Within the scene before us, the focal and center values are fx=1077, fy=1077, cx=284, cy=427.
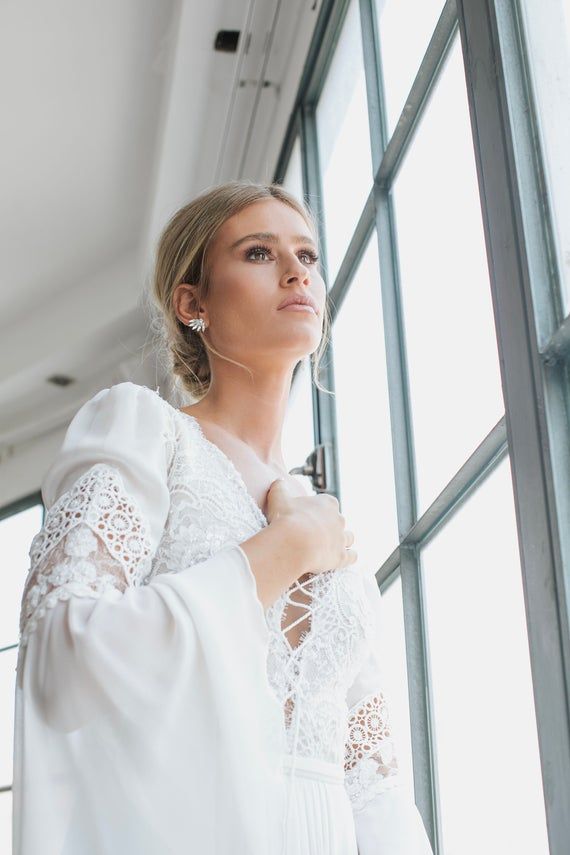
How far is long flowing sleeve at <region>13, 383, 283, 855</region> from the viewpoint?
1044mm

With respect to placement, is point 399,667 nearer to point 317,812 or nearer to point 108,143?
point 317,812

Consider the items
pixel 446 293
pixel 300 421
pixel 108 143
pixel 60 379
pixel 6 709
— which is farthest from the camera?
pixel 6 709

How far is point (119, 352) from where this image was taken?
6.70m

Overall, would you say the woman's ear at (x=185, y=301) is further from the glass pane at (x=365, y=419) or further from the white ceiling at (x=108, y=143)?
the white ceiling at (x=108, y=143)

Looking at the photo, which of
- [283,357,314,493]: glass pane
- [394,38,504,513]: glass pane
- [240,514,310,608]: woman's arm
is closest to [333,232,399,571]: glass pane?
[394,38,504,513]: glass pane

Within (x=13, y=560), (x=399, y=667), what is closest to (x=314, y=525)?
(x=399, y=667)

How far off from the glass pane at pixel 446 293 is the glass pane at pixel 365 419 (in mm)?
228

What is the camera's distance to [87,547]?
3.74ft

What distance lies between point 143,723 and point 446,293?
3.94 ft

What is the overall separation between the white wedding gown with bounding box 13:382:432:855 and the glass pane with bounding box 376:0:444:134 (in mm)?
1317

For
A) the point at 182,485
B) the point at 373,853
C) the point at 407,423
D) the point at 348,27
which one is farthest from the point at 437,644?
the point at 348,27

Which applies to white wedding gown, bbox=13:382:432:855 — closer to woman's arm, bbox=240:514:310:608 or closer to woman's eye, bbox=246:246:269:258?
woman's arm, bbox=240:514:310:608

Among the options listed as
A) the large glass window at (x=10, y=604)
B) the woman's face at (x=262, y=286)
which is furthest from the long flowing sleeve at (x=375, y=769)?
the large glass window at (x=10, y=604)

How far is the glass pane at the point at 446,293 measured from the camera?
71.2 inches
